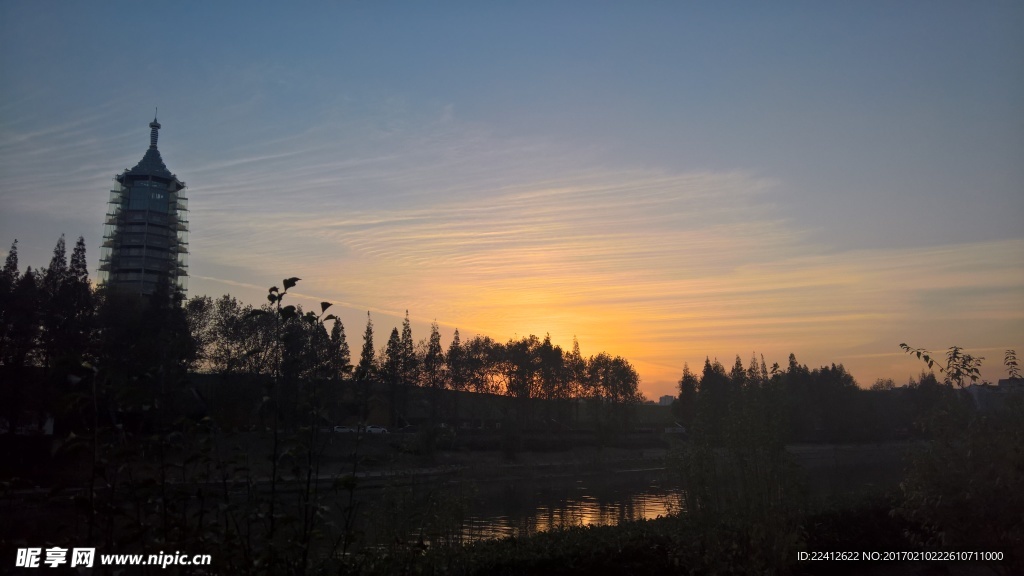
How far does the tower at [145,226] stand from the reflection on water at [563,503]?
6074cm

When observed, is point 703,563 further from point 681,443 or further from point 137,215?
point 137,215

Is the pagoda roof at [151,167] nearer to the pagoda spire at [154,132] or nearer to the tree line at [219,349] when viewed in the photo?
the pagoda spire at [154,132]

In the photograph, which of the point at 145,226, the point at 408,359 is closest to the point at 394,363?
the point at 408,359

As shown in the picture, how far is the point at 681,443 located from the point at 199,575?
23.5ft

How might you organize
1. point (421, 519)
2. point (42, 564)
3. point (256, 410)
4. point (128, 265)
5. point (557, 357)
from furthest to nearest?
point (128, 265) < point (557, 357) < point (421, 519) < point (256, 410) < point (42, 564)

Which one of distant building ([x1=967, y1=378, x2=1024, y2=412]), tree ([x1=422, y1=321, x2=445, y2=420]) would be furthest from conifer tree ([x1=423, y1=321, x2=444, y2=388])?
distant building ([x1=967, y1=378, x2=1024, y2=412])

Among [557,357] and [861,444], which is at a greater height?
[557,357]

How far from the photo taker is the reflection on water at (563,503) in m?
22.1

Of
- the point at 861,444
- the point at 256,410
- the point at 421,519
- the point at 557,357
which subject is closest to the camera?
the point at 256,410

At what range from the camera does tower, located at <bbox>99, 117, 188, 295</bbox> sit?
82.6m

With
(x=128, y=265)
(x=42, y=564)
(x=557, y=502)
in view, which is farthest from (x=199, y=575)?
(x=128, y=265)

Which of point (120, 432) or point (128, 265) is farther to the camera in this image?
point (128, 265)

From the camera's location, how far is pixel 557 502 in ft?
99.5

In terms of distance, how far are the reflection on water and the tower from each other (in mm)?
60740
